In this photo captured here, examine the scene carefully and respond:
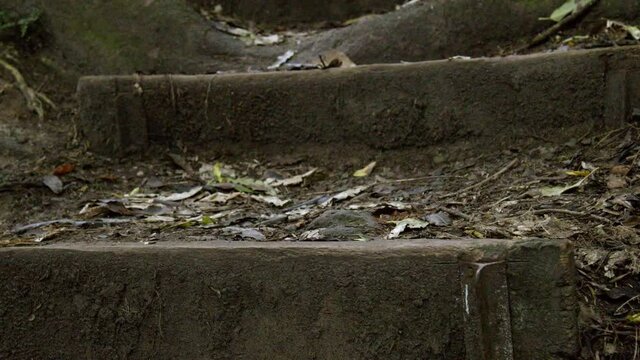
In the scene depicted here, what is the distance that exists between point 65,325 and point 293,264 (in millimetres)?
610

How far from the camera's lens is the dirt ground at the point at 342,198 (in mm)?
1825

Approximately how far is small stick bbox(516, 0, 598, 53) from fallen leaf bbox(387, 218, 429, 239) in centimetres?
148

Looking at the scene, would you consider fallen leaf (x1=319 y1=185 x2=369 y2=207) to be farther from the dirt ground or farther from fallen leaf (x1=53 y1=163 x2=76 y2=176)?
fallen leaf (x1=53 y1=163 x2=76 y2=176)

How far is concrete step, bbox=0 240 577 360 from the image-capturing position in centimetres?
157

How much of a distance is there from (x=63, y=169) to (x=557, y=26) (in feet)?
7.04

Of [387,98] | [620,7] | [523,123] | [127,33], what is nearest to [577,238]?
[523,123]

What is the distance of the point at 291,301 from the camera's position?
1691 millimetres

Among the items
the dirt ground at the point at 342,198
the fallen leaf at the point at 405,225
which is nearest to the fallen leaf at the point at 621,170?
the dirt ground at the point at 342,198

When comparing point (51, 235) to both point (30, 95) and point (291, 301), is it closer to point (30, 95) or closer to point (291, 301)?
point (291, 301)

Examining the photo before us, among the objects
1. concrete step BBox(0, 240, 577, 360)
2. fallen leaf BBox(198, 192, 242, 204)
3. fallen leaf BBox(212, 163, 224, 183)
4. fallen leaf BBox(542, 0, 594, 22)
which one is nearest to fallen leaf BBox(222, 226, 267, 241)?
concrete step BBox(0, 240, 577, 360)

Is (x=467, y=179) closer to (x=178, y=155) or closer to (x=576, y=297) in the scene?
(x=576, y=297)

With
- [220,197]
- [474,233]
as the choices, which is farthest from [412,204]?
[220,197]

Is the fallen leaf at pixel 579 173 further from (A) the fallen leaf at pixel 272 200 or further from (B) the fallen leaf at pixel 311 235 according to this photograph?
(A) the fallen leaf at pixel 272 200

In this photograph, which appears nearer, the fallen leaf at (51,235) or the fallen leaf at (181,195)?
the fallen leaf at (51,235)
